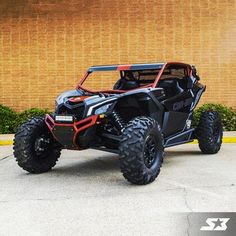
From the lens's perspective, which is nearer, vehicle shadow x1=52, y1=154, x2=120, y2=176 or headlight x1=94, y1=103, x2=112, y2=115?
headlight x1=94, y1=103, x2=112, y2=115

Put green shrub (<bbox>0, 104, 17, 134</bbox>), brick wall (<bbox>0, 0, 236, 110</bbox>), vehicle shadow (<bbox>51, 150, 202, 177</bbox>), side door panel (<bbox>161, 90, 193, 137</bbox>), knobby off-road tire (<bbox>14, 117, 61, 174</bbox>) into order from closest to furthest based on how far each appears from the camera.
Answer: knobby off-road tire (<bbox>14, 117, 61, 174</bbox>) → vehicle shadow (<bbox>51, 150, 202, 177</bbox>) → side door panel (<bbox>161, 90, 193, 137</bbox>) → green shrub (<bbox>0, 104, 17, 134</bbox>) → brick wall (<bbox>0, 0, 236, 110</bbox>)

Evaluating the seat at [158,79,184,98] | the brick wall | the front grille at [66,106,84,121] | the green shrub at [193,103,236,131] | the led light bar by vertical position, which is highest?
the brick wall

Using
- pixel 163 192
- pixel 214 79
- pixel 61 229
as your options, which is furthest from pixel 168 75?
pixel 214 79

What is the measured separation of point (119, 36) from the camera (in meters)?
14.9

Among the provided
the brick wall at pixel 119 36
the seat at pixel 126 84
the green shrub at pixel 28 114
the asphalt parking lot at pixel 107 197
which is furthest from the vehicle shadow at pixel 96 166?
the brick wall at pixel 119 36

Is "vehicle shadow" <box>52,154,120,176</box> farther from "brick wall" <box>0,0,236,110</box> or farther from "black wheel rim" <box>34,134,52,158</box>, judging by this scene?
"brick wall" <box>0,0,236,110</box>

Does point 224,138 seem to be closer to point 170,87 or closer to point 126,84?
point 170,87

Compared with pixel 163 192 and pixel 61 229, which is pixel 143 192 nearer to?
pixel 163 192

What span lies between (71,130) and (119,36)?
777 cm

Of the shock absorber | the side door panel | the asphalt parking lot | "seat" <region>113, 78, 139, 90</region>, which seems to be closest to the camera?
the asphalt parking lot

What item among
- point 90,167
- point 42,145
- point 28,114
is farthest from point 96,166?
point 28,114

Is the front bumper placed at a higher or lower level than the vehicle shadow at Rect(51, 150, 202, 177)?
higher

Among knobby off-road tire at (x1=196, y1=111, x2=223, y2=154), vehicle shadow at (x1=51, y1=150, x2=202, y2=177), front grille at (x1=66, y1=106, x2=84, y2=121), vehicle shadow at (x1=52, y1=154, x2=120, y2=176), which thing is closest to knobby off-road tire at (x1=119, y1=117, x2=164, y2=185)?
front grille at (x1=66, y1=106, x2=84, y2=121)

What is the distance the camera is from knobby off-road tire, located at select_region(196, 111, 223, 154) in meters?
9.71
